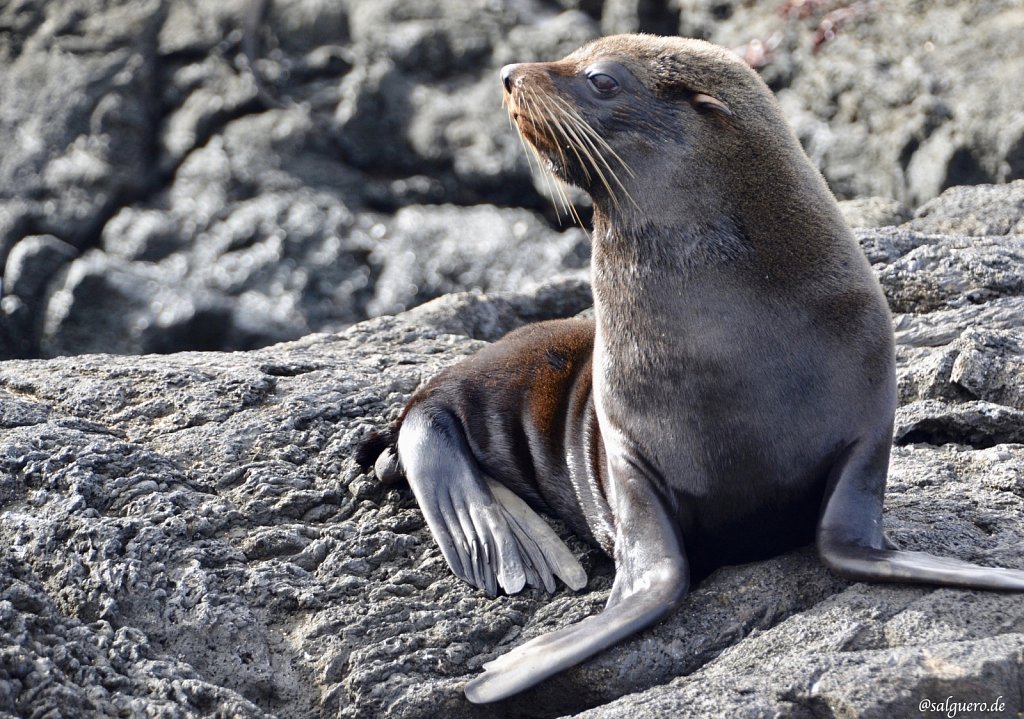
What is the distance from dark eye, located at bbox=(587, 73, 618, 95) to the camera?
15.7 ft

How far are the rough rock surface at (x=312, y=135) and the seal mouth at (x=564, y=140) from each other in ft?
19.9

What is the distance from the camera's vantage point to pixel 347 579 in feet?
15.3

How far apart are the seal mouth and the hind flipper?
3.75ft

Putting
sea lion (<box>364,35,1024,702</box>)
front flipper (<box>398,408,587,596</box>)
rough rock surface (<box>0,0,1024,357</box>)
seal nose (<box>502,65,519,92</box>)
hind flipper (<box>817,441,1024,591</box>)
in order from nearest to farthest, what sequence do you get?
hind flipper (<box>817,441,1024,591</box>) < sea lion (<box>364,35,1024,702</box>) < front flipper (<box>398,408,587,596</box>) < seal nose (<box>502,65,519,92</box>) < rough rock surface (<box>0,0,1024,357</box>)

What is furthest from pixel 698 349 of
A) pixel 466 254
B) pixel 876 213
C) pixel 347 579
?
pixel 466 254

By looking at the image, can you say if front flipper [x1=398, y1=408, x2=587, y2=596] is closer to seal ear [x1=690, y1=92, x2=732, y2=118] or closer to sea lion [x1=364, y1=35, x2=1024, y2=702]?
sea lion [x1=364, y1=35, x2=1024, y2=702]

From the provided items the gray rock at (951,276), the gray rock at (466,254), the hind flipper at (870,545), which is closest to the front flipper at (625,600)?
the hind flipper at (870,545)

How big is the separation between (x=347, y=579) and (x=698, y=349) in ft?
4.59

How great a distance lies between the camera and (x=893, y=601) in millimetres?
3982

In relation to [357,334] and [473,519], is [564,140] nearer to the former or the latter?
[473,519]

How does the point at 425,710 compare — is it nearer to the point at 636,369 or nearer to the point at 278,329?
the point at 636,369

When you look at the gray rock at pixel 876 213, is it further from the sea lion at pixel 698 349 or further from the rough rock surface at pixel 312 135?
the sea lion at pixel 698 349

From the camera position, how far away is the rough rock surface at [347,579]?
12.5 ft

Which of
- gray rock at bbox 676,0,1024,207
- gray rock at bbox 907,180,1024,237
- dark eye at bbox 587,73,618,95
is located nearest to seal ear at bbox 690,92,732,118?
dark eye at bbox 587,73,618,95
